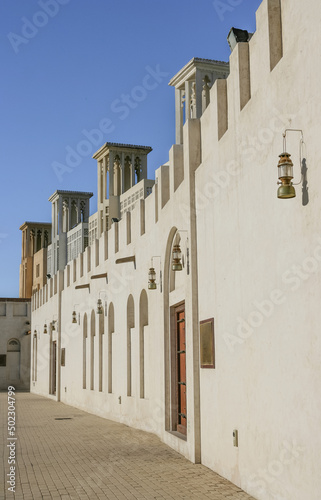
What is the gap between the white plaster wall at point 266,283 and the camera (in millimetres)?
6406

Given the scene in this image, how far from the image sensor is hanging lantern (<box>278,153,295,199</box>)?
20.7ft

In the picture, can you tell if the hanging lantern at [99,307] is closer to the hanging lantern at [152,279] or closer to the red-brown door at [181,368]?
the hanging lantern at [152,279]

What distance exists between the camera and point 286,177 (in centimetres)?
633

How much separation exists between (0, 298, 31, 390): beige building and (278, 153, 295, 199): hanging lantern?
1522 inches

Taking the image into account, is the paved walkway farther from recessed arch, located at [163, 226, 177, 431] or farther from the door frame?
recessed arch, located at [163, 226, 177, 431]

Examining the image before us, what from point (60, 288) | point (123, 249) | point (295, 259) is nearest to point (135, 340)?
point (123, 249)

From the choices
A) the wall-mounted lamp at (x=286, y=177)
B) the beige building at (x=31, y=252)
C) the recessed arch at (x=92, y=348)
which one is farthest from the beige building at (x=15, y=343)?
the wall-mounted lamp at (x=286, y=177)

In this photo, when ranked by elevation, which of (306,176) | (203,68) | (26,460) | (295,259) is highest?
(203,68)

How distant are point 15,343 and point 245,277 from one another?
3729cm

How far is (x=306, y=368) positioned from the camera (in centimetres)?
643

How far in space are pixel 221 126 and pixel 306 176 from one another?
3792 mm

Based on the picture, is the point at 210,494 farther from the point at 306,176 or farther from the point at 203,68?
the point at 203,68

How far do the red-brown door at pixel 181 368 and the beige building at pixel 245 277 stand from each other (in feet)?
0.13

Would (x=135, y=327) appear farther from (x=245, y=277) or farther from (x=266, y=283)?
(x=266, y=283)
